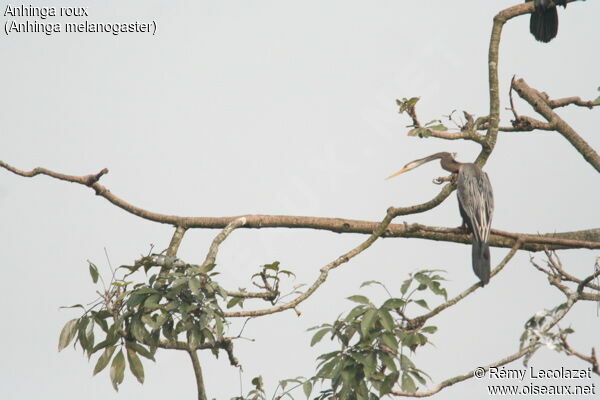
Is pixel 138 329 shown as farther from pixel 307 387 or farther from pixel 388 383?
pixel 388 383

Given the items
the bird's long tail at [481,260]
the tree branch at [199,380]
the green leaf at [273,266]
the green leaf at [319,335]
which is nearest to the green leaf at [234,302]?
the green leaf at [273,266]

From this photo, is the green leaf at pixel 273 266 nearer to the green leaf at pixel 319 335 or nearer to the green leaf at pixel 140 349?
the green leaf at pixel 319 335

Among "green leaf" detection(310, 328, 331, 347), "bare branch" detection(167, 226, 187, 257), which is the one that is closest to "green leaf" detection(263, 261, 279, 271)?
"green leaf" detection(310, 328, 331, 347)

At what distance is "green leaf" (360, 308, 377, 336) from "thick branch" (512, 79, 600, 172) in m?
2.97

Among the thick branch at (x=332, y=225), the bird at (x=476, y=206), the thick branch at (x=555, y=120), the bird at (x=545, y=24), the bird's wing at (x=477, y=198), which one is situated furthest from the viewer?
the bird at (x=545, y=24)

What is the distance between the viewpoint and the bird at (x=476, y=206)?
543cm

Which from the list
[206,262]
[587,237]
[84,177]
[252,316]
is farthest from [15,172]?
[587,237]

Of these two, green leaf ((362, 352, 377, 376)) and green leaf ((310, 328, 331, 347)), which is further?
green leaf ((310, 328, 331, 347))

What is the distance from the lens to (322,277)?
4.77 meters

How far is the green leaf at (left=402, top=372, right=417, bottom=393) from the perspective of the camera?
4184 millimetres

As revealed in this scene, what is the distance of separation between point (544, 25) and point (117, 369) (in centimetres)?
490

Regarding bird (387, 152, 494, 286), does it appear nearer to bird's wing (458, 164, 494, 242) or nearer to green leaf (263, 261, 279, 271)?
bird's wing (458, 164, 494, 242)

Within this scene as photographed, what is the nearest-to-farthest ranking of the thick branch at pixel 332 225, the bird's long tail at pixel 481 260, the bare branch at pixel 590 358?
the bare branch at pixel 590 358
the bird's long tail at pixel 481 260
the thick branch at pixel 332 225

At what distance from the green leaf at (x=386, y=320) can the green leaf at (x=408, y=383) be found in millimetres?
236
